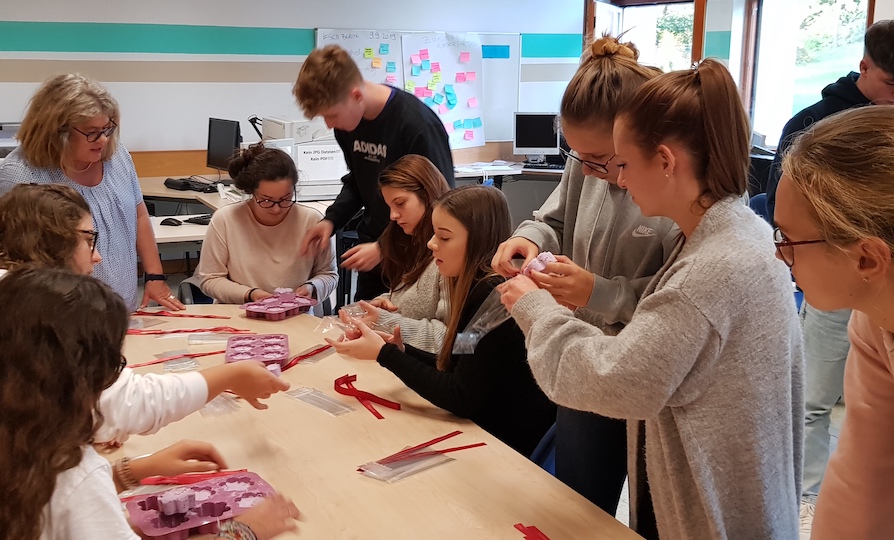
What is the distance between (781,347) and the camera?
127 centimetres

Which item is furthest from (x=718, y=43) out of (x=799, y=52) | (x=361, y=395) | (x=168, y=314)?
(x=361, y=395)

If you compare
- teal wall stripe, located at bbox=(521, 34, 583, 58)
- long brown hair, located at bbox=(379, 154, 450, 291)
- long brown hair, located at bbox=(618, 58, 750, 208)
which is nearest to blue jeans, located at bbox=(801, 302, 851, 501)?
long brown hair, located at bbox=(379, 154, 450, 291)

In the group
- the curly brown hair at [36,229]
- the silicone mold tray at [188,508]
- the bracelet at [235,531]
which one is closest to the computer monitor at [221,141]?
the curly brown hair at [36,229]

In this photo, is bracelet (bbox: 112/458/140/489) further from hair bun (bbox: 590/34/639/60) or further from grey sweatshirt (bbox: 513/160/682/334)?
hair bun (bbox: 590/34/639/60)

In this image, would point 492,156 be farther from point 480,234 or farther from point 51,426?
point 51,426

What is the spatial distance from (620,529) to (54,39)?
5.95 m

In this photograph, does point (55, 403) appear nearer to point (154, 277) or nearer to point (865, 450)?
point (865, 450)

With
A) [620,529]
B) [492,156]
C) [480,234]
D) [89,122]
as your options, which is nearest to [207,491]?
[620,529]

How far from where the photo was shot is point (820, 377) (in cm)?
301

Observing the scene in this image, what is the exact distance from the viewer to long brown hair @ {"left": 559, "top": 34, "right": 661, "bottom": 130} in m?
1.55

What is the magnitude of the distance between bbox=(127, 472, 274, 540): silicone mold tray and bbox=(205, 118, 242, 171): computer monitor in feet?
15.4

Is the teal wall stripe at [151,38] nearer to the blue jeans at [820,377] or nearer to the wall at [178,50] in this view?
the wall at [178,50]

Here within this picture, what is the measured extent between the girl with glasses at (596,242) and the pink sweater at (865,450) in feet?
1.35

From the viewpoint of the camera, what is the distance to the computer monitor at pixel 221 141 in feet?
19.1
